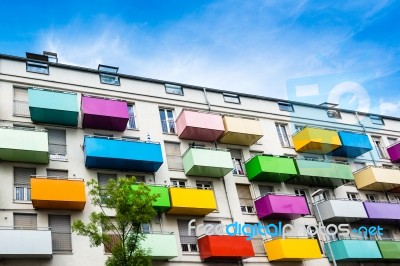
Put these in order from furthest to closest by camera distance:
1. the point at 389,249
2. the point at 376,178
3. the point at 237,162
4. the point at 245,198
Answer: the point at 376,178 < the point at 237,162 < the point at 389,249 < the point at 245,198

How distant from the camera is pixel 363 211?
33.5 metres

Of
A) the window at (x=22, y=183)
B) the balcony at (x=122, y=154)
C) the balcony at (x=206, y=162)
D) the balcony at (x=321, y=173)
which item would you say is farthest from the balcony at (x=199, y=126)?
the window at (x=22, y=183)

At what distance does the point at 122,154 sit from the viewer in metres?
27.2

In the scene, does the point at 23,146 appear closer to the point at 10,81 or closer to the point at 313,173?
the point at 10,81

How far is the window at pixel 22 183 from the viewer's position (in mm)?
24516

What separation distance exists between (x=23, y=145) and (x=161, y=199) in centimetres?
841

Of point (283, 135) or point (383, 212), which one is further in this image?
point (283, 135)

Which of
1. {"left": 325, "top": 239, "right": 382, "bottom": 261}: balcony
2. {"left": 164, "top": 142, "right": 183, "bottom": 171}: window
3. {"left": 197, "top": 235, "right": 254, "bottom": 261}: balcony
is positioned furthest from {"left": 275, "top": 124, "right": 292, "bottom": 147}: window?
{"left": 197, "top": 235, "right": 254, "bottom": 261}: balcony

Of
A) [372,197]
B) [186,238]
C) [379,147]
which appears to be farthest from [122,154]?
[379,147]

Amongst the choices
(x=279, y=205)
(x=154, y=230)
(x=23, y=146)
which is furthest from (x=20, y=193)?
(x=279, y=205)

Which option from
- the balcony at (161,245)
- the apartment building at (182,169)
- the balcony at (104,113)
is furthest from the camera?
Answer: the balcony at (104,113)

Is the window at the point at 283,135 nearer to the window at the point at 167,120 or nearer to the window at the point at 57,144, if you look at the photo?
the window at the point at 167,120

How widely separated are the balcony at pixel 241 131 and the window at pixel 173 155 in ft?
11.9

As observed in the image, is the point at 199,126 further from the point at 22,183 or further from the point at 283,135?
the point at 22,183
